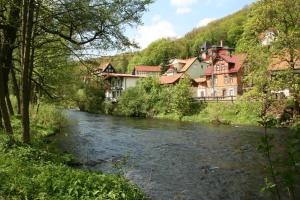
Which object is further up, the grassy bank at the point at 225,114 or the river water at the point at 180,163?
the grassy bank at the point at 225,114

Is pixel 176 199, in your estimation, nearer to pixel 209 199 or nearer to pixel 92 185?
pixel 209 199

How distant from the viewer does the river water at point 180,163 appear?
41.2 feet

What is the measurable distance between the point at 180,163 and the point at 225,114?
29083mm

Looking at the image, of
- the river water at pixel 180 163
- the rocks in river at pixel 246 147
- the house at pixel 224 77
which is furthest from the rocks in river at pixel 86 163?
the house at pixel 224 77

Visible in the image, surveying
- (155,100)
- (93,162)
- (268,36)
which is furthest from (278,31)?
(155,100)

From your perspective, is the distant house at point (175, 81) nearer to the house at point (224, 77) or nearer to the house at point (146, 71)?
the house at point (224, 77)

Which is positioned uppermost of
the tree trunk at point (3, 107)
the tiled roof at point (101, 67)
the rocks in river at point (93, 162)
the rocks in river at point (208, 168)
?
the tiled roof at point (101, 67)

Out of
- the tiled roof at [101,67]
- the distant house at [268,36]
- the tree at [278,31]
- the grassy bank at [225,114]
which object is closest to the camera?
the tiled roof at [101,67]

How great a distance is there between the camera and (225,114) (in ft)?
149

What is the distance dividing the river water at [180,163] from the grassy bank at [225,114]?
13.1 meters

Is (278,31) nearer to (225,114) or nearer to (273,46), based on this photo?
(273,46)

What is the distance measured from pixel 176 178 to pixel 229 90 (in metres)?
49.2

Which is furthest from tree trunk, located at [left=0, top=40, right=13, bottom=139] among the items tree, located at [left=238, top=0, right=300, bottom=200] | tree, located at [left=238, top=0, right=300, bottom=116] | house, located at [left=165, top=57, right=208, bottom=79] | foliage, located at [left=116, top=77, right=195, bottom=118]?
house, located at [left=165, top=57, right=208, bottom=79]

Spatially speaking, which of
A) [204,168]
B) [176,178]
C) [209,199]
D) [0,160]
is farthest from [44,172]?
[204,168]
